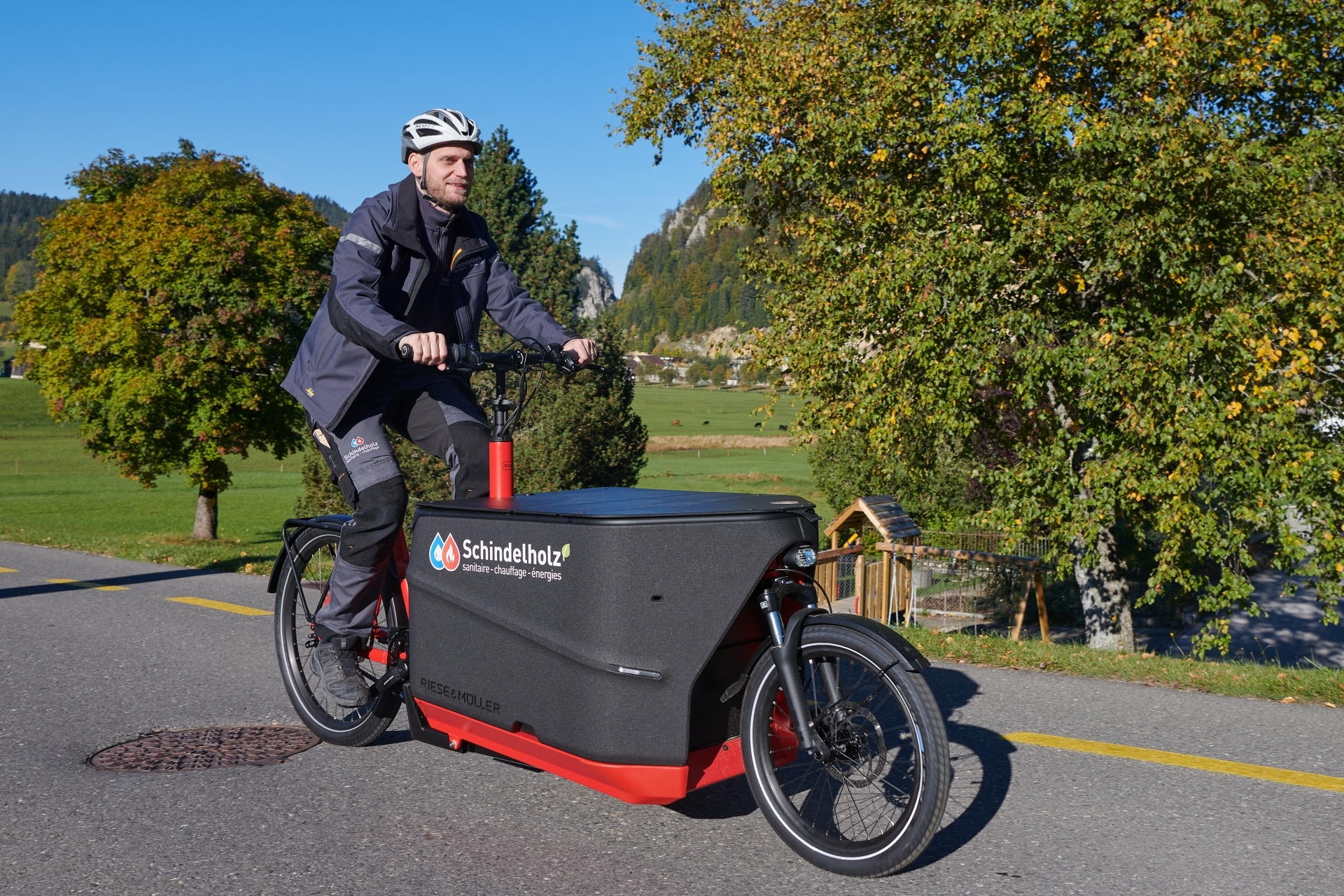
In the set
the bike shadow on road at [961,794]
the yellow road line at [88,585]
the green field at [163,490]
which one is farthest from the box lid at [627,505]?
the green field at [163,490]

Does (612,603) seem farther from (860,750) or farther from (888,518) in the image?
(888,518)

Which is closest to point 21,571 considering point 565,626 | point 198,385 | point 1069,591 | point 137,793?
point 137,793

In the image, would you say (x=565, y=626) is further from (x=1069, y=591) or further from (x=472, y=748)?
(x=1069, y=591)

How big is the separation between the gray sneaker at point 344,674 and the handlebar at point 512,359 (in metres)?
1.19

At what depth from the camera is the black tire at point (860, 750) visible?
2902mm

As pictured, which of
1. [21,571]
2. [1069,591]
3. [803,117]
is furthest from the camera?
[1069,591]

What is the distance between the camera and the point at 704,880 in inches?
120

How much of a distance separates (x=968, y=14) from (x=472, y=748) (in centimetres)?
1164

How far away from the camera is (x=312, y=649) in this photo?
4.54 meters

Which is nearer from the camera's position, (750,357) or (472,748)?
(472,748)

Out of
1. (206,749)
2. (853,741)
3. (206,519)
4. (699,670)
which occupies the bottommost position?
(206,519)

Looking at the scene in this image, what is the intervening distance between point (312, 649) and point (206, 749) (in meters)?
0.55

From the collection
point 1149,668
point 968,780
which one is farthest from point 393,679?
point 1149,668

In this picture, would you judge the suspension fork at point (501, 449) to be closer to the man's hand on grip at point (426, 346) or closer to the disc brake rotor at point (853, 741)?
the man's hand on grip at point (426, 346)
